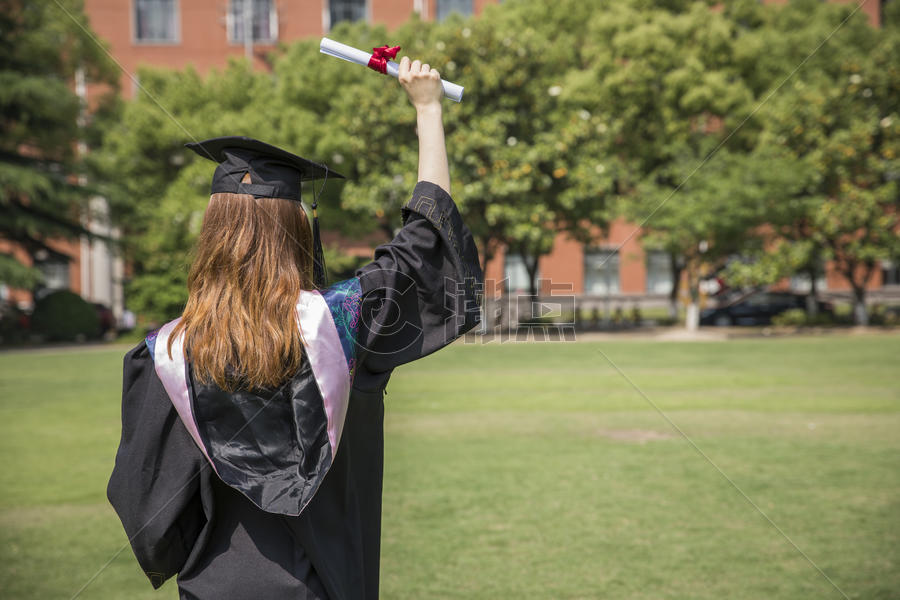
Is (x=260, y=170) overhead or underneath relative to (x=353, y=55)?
underneath

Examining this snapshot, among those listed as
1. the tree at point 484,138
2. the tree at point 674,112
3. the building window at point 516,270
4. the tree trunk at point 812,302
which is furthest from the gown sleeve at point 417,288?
the building window at point 516,270

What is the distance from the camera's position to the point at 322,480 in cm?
175

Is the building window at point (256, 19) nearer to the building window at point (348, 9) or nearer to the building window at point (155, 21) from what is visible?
the building window at point (155, 21)

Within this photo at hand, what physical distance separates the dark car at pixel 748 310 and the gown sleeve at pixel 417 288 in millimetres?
26446

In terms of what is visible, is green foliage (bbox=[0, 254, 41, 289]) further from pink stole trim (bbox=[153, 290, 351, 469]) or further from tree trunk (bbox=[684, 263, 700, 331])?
pink stole trim (bbox=[153, 290, 351, 469])

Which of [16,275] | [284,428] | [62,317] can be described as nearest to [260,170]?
[284,428]

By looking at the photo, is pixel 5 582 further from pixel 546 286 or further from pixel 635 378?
pixel 546 286

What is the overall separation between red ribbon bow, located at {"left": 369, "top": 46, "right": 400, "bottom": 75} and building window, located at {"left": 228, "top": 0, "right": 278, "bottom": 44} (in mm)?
31020

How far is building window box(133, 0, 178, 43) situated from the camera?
31344 mm

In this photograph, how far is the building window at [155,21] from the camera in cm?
3134

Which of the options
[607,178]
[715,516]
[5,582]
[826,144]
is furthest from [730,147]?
[5,582]

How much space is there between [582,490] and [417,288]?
15.6ft

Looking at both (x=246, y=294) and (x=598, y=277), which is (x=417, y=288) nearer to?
(x=246, y=294)

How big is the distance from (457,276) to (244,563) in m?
0.80
